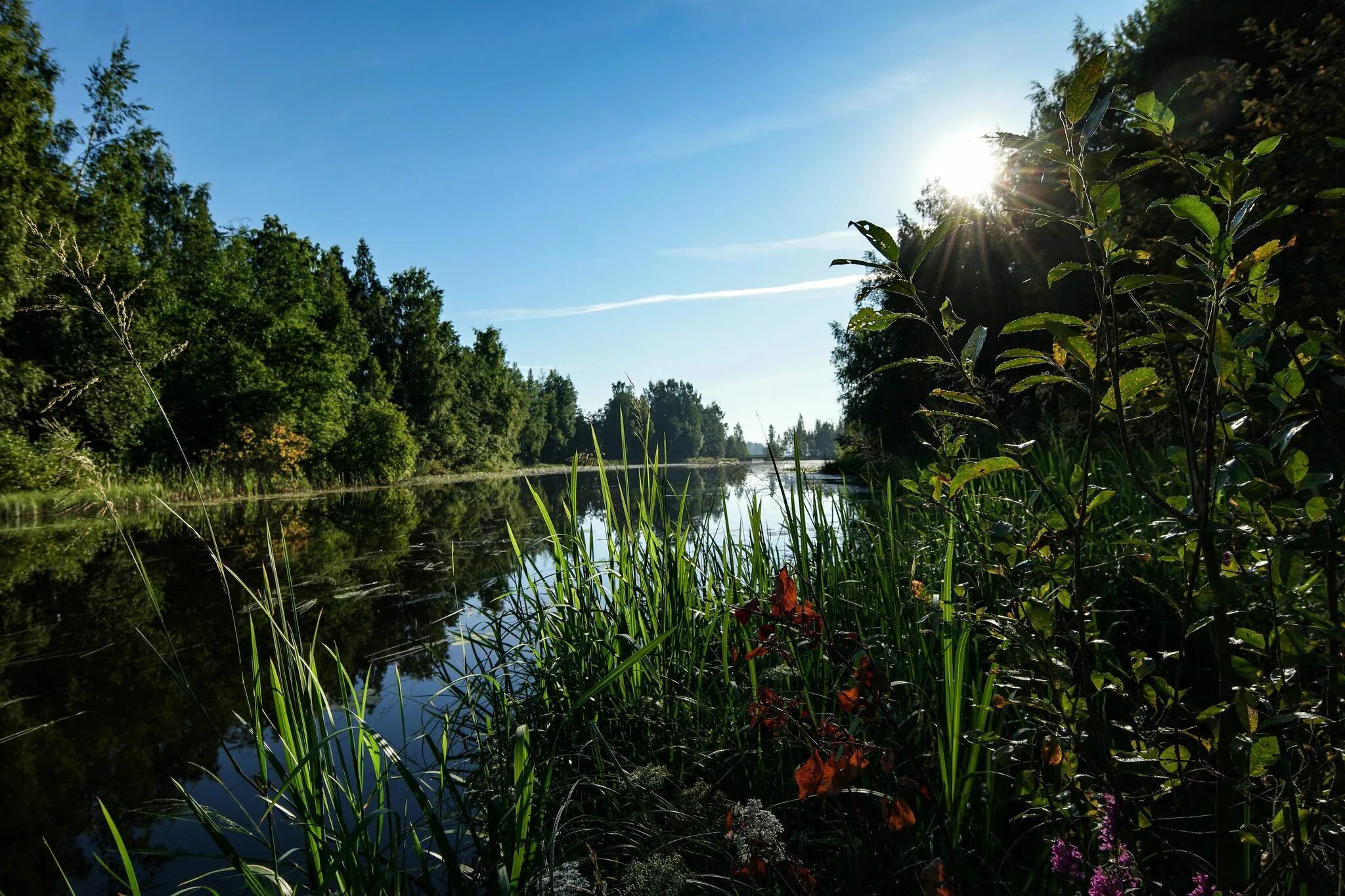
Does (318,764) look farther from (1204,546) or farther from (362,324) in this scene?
(362,324)

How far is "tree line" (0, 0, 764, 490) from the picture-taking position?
13.4m

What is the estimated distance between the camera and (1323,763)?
774mm

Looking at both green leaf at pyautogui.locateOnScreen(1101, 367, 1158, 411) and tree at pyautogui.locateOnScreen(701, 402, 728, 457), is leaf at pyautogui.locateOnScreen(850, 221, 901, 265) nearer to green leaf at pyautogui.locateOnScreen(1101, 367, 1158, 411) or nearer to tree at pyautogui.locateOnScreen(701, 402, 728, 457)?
green leaf at pyautogui.locateOnScreen(1101, 367, 1158, 411)

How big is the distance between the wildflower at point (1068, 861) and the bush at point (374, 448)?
86.6 ft

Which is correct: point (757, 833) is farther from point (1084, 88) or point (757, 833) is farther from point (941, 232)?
point (1084, 88)

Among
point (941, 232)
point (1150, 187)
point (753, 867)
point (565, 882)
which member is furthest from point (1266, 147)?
point (1150, 187)

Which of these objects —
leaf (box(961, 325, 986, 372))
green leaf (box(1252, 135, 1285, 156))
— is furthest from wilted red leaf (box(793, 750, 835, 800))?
green leaf (box(1252, 135, 1285, 156))

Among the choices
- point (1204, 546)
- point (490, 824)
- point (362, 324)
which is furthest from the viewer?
point (362, 324)

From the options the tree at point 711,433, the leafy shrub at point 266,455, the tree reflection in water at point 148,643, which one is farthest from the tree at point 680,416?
the tree reflection in water at point 148,643

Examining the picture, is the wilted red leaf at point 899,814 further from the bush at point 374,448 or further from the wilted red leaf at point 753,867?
the bush at point 374,448

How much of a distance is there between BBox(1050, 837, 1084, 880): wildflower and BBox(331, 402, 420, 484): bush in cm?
2639

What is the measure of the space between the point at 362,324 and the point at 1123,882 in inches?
1373

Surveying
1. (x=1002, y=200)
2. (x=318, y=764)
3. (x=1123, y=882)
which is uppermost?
(x=1002, y=200)

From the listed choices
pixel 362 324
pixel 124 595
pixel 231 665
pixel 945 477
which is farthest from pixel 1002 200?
pixel 362 324
